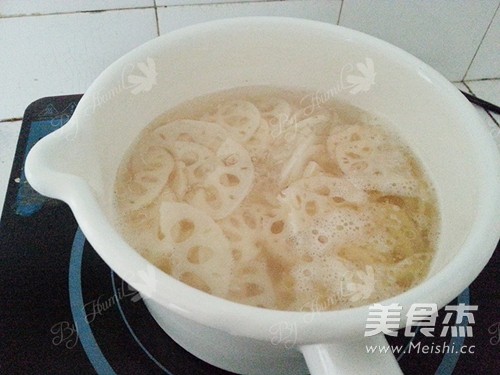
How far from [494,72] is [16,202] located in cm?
79

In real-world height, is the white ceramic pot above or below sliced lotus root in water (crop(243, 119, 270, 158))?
above

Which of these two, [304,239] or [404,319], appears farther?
[304,239]

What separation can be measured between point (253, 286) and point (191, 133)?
0.20 m

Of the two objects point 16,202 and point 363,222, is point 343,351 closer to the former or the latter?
point 363,222

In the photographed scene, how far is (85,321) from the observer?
0.52 metres

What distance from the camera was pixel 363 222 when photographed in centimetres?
51

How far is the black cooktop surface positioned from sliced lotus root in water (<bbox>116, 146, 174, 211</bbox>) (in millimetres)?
94

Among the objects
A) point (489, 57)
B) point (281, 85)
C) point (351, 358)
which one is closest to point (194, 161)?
point (281, 85)

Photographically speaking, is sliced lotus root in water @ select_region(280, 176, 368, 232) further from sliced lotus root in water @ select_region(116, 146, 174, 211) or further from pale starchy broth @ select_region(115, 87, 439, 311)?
sliced lotus root in water @ select_region(116, 146, 174, 211)

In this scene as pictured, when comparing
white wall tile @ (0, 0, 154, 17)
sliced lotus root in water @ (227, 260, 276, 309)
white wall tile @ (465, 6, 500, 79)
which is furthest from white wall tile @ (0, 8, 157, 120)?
white wall tile @ (465, 6, 500, 79)

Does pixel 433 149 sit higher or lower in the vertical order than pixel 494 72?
higher

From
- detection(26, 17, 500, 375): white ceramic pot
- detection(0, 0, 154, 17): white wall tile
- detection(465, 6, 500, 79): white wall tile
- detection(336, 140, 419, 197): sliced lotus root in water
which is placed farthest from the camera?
detection(465, 6, 500, 79): white wall tile

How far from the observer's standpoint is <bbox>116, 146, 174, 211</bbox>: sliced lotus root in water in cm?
51

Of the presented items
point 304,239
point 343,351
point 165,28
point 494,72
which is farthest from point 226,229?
point 494,72
